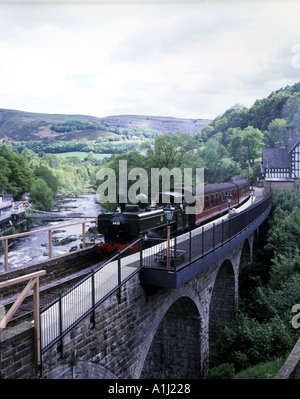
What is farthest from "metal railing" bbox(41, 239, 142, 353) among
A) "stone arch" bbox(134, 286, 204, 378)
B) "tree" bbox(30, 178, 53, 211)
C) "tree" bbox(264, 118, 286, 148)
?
"tree" bbox(264, 118, 286, 148)

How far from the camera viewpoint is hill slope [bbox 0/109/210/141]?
78.3ft

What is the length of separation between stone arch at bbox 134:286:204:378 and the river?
39.7 feet

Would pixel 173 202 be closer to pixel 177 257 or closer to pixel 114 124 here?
pixel 177 257

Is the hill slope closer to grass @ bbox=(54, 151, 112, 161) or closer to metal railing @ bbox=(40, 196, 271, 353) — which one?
grass @ bbox=(54, 151, 112, 161)

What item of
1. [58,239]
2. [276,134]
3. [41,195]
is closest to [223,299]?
[58,239]

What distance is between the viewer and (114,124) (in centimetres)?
3159

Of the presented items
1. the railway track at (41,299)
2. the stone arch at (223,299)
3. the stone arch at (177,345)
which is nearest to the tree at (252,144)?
the stone arch at (223,299)

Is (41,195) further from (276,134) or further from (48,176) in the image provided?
(276,134)

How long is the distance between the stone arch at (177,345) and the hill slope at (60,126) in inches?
718

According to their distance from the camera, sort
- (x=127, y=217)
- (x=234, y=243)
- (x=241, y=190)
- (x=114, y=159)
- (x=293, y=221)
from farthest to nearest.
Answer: (x=114, y=159) → (x=241, y=190) → (x=293, y=221) → (x=234, y=243) → (x=127, y=217)

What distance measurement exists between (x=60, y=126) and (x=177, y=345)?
2057 cm
